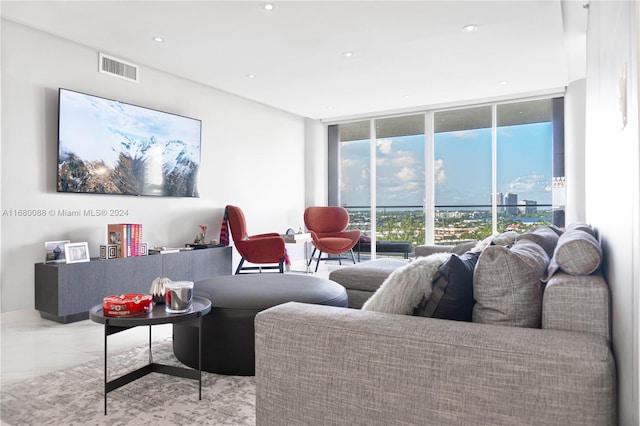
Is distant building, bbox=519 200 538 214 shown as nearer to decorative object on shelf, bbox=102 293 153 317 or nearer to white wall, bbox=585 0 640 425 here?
white wall, bbox=585 0 640 425

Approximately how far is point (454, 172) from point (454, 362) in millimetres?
5904

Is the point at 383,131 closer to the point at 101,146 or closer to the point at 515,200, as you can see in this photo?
the point at 515,200

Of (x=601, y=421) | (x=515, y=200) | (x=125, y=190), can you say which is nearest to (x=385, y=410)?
(x=601, y=421)

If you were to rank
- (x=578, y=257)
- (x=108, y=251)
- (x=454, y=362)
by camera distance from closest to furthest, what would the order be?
(x=454, y=362) → (x=578, y=257) → (x=108, y=251)

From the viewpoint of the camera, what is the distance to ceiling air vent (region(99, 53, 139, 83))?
13.9 feet

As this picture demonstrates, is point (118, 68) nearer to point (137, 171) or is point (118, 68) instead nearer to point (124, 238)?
point (137, 171)

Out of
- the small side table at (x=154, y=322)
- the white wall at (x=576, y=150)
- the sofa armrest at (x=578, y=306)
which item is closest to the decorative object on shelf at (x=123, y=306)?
the small side table at (x=154, y=322)

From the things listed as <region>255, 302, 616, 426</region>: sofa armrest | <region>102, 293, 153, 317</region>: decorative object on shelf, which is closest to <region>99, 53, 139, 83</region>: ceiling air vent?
<region>102, 293, 153, 317</region>: decorative object on shelf

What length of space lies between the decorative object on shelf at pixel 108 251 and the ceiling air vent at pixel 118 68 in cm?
175

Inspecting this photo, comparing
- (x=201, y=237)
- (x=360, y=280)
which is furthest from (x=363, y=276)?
(x=201, y=237)

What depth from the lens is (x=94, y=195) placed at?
4.14 meters

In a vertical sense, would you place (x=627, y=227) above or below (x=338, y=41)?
below

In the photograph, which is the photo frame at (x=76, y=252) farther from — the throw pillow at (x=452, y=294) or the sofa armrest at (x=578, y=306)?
the sofa armrest at (x=578, y=306)

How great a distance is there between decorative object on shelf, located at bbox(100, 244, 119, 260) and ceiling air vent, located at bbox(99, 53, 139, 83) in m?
1.75
